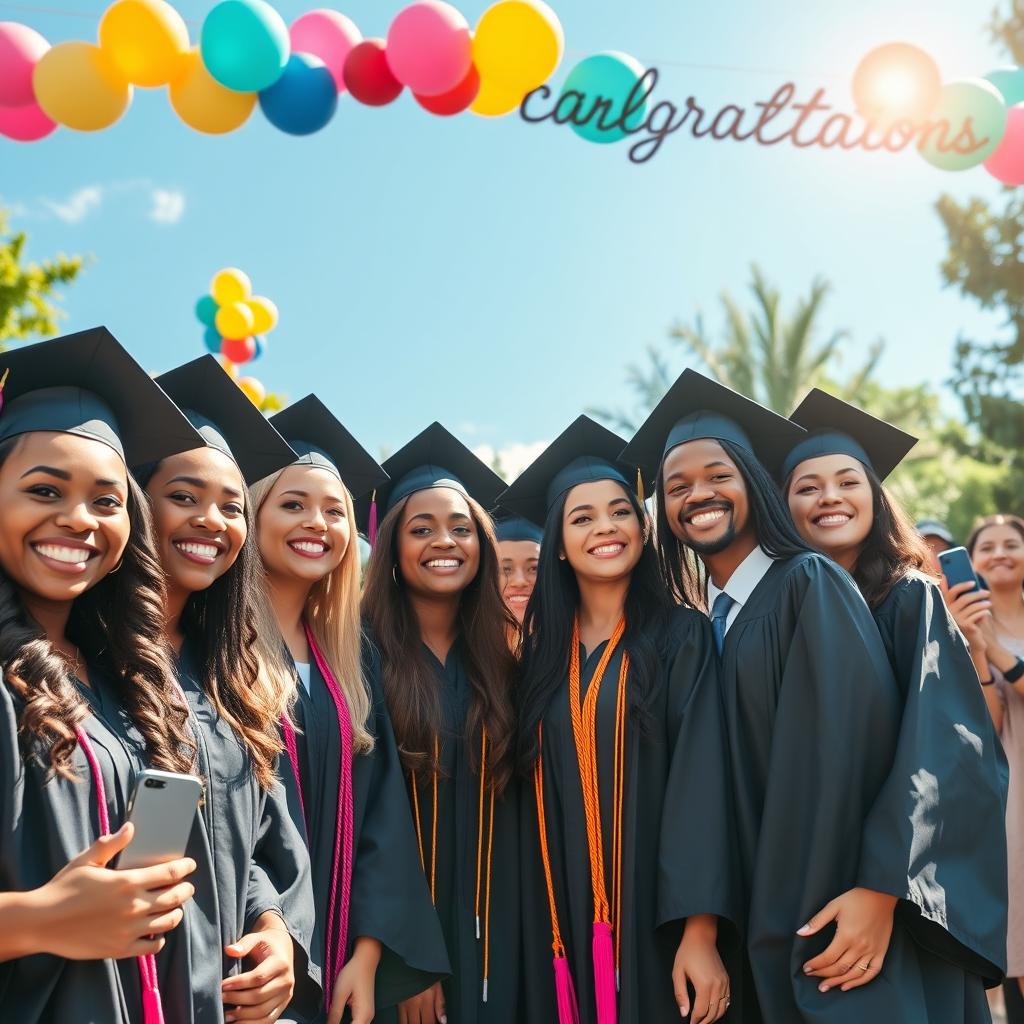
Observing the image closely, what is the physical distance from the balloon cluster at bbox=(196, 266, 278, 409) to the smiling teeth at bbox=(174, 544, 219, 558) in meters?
5.27

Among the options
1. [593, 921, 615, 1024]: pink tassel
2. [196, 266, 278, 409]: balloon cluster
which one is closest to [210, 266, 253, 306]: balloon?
[196, 266, 278, 409]: balloon cluster

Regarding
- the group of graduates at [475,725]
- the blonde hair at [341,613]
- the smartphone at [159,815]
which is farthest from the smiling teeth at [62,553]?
the blonde hair at [341,613]

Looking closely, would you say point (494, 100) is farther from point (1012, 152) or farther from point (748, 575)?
point (748, 575)

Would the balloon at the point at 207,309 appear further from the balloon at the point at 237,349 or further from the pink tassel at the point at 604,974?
the pink tassel at the point at 604,974

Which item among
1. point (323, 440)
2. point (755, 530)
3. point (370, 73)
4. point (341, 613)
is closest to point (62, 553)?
point (341, 613)

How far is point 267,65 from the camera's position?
4.92m

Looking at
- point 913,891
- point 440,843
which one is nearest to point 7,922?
point 440,843

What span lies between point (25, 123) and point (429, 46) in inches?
81.6

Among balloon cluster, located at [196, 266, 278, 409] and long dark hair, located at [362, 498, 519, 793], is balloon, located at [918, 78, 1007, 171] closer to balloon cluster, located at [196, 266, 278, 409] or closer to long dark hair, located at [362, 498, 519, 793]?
long dark hair, located at [362, 498, 519, 793]

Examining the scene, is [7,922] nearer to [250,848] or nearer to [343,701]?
[250,848]

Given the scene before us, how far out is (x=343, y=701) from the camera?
11.1ft

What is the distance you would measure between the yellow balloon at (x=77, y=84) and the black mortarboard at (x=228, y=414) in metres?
2.47

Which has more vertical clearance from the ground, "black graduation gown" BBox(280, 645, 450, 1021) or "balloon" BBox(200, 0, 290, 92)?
"balloon" BBox(200, 0, 290, 92)

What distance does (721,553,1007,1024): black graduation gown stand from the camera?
9.46 ft
